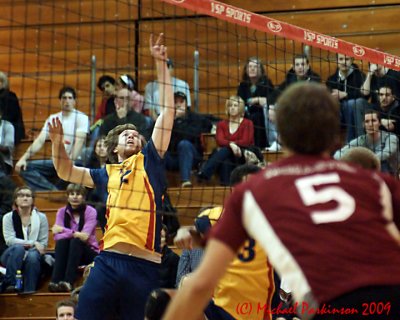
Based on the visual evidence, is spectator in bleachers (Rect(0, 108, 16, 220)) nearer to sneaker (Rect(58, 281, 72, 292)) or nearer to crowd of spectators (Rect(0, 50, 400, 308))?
crowd of spectators (Rect(0, 50, 400, 308))

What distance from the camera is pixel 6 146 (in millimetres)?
11797

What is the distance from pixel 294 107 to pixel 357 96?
863 centimetres

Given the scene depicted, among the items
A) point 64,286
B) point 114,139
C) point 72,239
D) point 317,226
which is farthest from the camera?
point 72,239

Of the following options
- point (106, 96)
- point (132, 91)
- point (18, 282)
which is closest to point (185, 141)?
point (132, 91)

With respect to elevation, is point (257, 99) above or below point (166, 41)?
below

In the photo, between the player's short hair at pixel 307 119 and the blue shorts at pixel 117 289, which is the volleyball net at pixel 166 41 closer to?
the blue shorts at pixel 117 289


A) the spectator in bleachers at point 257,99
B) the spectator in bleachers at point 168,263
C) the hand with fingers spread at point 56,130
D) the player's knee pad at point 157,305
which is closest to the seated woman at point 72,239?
the spectator in bleachers at point 168,263

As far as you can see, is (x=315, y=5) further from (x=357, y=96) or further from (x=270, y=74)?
(x=357, y=96)

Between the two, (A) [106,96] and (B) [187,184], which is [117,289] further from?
(A) [106,96]

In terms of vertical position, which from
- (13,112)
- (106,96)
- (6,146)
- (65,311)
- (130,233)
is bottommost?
(65,311)

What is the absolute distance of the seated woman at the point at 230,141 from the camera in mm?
11100

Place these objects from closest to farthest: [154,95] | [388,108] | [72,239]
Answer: [72,239], [388,108], [154,95]

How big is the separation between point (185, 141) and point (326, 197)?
8.15 metres

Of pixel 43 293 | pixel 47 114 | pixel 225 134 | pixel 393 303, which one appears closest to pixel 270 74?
pixel 225 134
